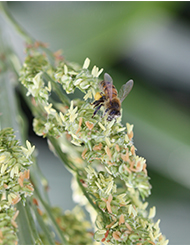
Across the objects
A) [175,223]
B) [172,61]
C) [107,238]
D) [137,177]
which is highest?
[172,61]

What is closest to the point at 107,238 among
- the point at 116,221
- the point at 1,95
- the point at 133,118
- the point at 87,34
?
the point at 116,221

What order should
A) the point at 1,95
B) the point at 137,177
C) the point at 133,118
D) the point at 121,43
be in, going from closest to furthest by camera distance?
the point at 137,177
the point at 1,95
the point at 133,118
the point at 121,43

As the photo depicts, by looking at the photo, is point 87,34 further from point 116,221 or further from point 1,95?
point 116,221

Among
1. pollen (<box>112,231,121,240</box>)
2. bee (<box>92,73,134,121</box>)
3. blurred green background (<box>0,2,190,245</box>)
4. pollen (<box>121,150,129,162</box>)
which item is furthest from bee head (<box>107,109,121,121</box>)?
blurred green background (<box>0,2,190,245</box>)

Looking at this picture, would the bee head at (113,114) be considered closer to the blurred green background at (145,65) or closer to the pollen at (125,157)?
the pollen at (125,157)

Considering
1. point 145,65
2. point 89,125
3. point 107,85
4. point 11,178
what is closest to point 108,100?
point 107,85

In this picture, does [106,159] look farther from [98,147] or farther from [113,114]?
[113,114]

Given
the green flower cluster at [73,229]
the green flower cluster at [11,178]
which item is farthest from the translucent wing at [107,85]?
the green flower cluster at [73,229]
